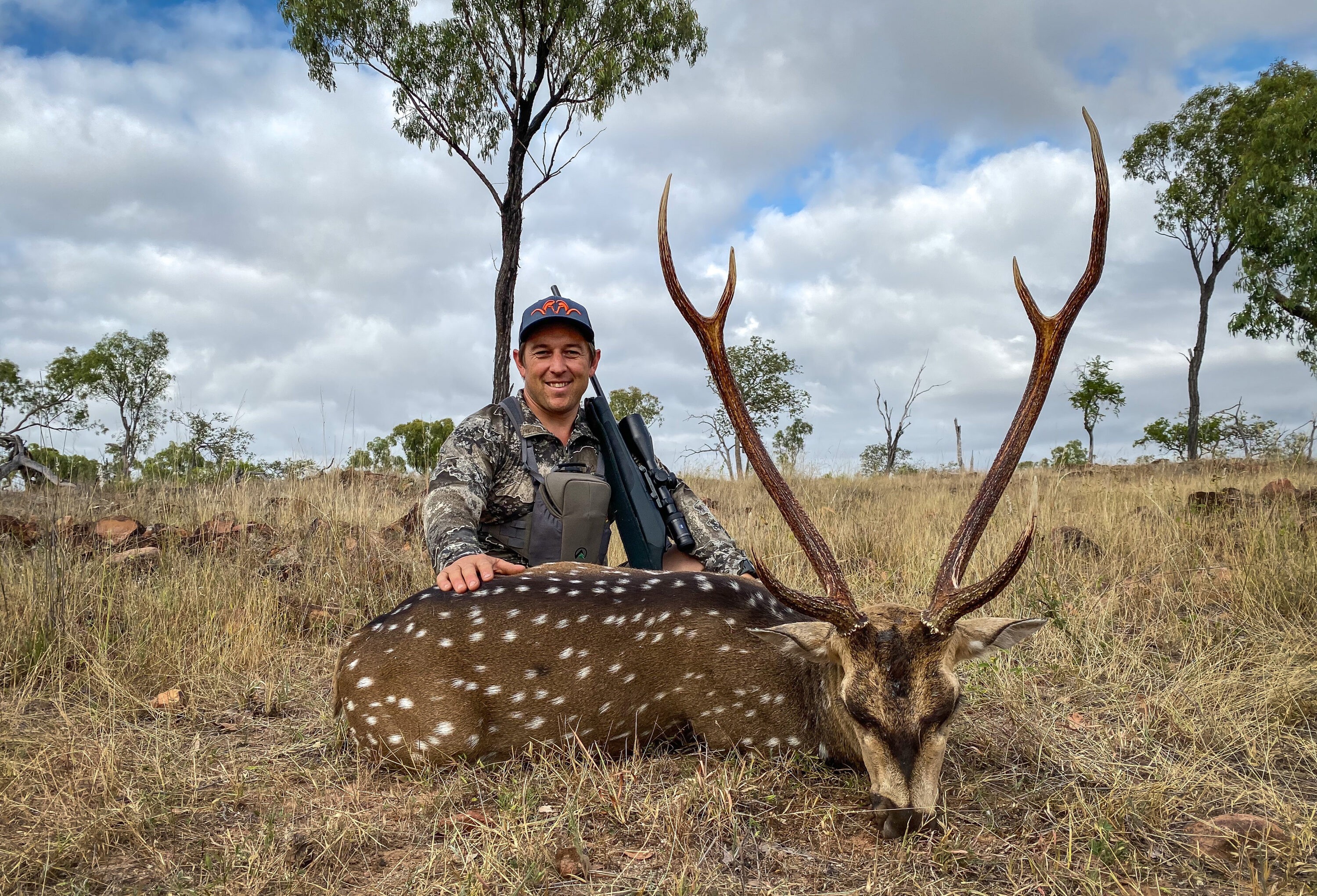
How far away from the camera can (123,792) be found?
9.36 feet

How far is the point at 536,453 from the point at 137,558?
11.8 feet

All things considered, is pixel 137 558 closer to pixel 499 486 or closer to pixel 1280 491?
pixel 499 486

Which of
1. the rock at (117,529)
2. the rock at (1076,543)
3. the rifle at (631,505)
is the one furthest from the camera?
the rock at (117,529)

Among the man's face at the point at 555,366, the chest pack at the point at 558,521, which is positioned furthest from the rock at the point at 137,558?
the man's face at the point at 555,366

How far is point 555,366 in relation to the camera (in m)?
4.56

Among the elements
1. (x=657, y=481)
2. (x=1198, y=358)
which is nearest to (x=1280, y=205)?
(x=1198, y=358)

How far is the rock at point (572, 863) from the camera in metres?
2.33

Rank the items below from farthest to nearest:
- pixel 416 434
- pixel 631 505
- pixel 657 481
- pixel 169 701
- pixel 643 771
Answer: pixel 416 434, pixel 657 481, pixel 631 505, pixel 169 701, pixel 643 771

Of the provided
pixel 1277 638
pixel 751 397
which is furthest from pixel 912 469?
pixel 1277 638

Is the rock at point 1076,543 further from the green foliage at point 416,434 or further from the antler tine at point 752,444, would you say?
the green foliage at point 416,434

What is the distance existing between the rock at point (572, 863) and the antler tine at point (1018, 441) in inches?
52.0

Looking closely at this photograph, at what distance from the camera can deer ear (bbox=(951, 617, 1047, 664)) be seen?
8.80 feet

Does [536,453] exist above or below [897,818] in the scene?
above

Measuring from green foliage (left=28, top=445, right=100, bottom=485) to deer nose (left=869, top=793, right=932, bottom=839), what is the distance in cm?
835
